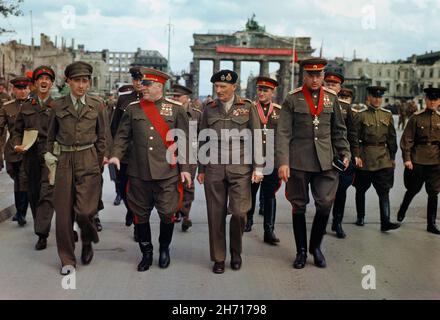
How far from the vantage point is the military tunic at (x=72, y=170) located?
5.47 meters

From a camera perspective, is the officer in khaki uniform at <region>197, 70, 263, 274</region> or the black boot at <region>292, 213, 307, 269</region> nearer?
the officer in khaki uniform at <region>197, 70, 263, 274</region>

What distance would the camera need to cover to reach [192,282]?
5129 millimetres

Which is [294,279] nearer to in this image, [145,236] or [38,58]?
[145,236]

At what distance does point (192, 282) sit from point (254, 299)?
2.50ft

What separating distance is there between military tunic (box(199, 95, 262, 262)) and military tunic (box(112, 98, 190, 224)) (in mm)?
346

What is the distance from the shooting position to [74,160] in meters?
5.50

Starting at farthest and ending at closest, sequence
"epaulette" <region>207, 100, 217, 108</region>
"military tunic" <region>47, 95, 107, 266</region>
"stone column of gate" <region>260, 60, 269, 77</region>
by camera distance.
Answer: "stone column of gate" <region>260, 60, 269, 77</region> → "epaulette" <region>207, 100, 217, 108</region> → "military tunic" <region>47, 95, 107, 266</region>

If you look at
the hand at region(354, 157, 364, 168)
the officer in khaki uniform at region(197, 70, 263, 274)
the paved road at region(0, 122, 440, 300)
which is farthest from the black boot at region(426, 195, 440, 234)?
the officer in khaki uniform at region(197, 70, 263, 274)

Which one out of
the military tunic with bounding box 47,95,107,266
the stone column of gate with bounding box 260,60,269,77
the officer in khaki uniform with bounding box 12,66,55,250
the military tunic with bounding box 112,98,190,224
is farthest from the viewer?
the stone column of gate with bounding box 260,60,269,77

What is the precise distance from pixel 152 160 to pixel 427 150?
421 centimetres

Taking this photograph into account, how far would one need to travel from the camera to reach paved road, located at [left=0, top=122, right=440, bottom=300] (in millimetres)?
4816

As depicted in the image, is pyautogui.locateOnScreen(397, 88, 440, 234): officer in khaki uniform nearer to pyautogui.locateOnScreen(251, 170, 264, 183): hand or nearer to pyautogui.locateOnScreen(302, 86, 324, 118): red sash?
pyautogui.locateOnScreen(302, 86, 324, 118): red sash

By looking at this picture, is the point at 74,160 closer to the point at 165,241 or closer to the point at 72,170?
the point at 72,170

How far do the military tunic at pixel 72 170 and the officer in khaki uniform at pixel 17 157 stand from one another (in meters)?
2.09
